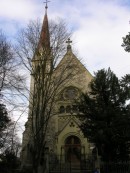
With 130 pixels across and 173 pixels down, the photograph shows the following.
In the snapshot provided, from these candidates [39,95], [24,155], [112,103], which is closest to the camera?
[39,95]

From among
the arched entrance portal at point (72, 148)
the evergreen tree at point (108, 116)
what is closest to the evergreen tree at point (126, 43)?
the evergreen tree at point (108, 116)

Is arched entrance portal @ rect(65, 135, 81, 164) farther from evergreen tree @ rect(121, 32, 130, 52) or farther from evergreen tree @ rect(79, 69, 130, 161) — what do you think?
evergreen tree @ rect(121, 32, 130, 52)

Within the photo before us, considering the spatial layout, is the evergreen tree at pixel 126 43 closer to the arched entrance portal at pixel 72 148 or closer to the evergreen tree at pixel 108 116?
the evergreen tree at pixel 108 116

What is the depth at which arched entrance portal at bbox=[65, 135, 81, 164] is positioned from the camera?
29.9 meters

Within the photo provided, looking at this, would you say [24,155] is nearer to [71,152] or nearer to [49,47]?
[71,152]

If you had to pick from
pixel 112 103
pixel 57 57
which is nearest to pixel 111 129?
pixel 112 103

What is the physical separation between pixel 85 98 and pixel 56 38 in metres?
5.46

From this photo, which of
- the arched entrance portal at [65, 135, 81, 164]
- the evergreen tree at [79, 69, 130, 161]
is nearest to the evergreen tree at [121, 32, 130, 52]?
the evergreen tree at [79, 69, 130, 161]

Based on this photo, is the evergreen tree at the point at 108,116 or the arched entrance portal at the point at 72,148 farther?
the arched entrance portal at the point at 72,148

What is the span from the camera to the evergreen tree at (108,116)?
21.0 meters

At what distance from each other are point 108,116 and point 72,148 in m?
9.92

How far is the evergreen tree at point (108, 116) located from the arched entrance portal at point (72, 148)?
300 inches

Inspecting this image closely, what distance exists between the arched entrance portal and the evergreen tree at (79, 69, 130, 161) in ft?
25.0

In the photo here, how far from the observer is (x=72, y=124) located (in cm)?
3091
